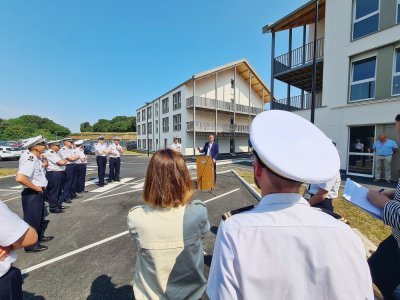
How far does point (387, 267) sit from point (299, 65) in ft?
44.2

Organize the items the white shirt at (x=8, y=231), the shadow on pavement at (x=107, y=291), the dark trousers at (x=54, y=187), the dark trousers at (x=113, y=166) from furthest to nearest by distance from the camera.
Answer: the dark trousers at (x=113, y=166) → the dark trousers at (x=54, y=187) → the shadow on pavement at (x=107, y=291) → the white shirt at (x=8, y=231)

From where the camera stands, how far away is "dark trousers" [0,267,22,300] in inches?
61.2

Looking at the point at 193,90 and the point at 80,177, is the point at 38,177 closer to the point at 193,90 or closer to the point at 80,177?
the point at 80,177

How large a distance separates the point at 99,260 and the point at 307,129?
3.73m

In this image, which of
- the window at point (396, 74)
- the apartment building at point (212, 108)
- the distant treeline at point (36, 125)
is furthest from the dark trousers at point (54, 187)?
the distant treeline at point (36, 125)

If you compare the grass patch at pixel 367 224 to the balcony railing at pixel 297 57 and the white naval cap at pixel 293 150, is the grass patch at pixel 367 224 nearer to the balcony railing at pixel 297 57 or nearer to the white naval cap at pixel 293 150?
the white naval cap at pixel 293 150

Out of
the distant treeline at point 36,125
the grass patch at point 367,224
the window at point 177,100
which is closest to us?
the grass patch at point 367,224

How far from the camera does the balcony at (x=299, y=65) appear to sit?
1279 cm

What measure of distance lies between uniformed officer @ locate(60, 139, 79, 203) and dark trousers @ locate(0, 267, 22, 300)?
19.3ft

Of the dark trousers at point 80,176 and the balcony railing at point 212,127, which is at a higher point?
the balcony railing at point 212,127

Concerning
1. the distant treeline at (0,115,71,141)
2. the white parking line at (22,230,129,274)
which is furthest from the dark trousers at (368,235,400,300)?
the distant treeline at (0,115,71,141)

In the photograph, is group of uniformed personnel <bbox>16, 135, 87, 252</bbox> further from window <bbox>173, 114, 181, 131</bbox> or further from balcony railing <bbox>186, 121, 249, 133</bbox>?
window <bbox>173, 114, 181, 131</bbox>

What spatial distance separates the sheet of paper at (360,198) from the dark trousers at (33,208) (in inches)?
196

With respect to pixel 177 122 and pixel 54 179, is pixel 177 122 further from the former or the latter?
pixel 54 179
